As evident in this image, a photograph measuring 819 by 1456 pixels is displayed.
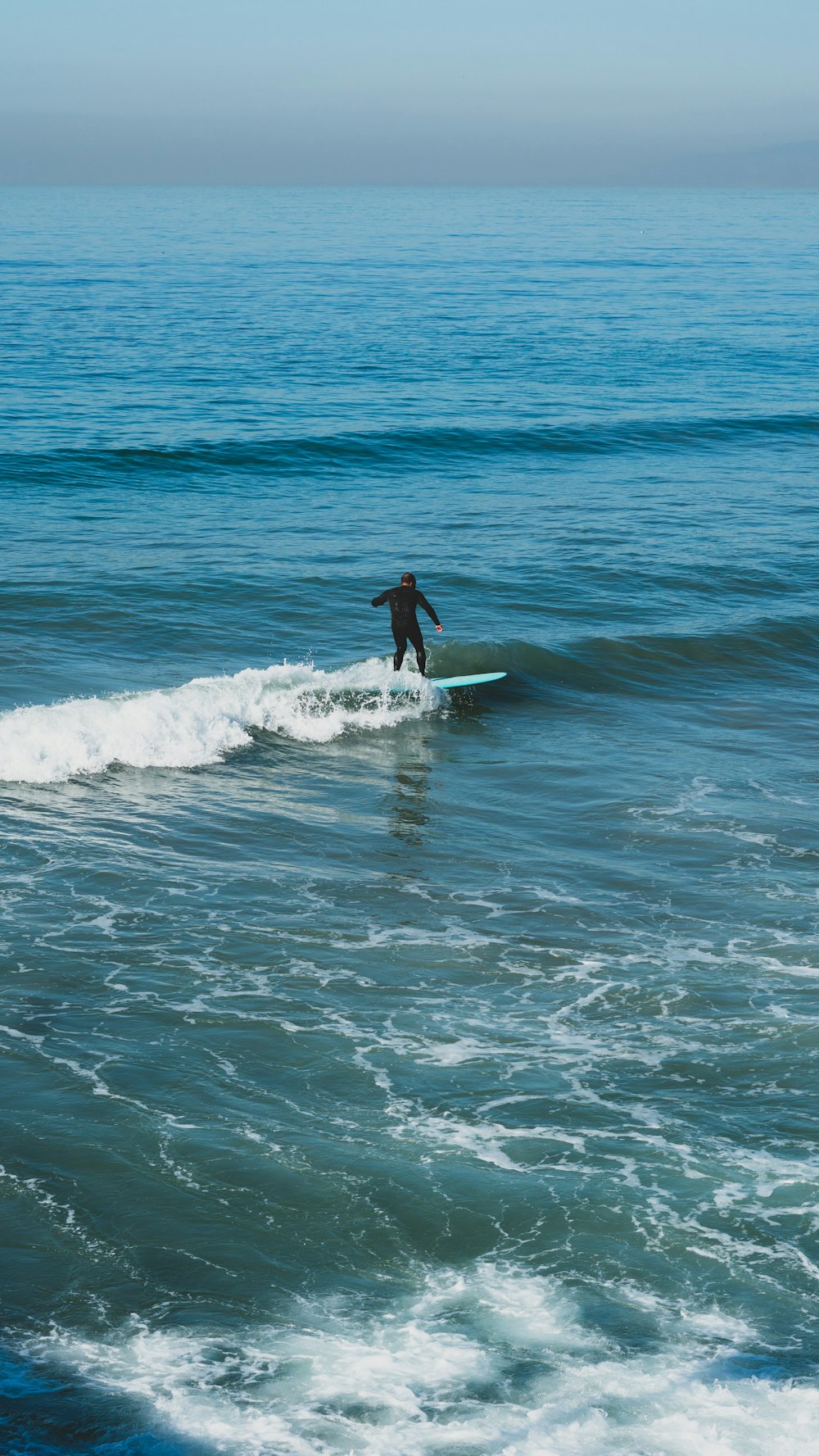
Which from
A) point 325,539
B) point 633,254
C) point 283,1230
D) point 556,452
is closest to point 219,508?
point 325,539

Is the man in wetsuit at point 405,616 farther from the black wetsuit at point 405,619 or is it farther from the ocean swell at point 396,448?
the ocean swell at point 396,448

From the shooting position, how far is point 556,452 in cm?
3259

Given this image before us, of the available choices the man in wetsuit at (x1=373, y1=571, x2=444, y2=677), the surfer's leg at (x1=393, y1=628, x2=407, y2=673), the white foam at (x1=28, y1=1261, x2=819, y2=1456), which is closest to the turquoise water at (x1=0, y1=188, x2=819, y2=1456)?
the white foam at (x1=28, y1=1261, x2=819, y2=1456)

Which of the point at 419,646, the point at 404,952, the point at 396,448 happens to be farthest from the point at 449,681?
the point at 396,448

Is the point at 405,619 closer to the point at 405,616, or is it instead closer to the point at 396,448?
the point at 405,616

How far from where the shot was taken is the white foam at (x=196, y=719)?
50.7 feet

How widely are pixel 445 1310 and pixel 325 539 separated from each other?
1935 cm

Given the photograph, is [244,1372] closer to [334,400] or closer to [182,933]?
[182,933]

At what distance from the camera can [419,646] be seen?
59.5 ft

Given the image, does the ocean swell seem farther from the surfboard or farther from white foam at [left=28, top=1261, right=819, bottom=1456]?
white foam at [left=28, top=1261, right=819, bottom=1456]

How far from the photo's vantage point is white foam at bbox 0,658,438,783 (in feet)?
50.7

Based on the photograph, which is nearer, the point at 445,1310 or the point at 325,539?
the point at 445,1310

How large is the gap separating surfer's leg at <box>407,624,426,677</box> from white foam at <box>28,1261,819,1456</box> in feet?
37.7

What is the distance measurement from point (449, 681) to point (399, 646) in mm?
935
